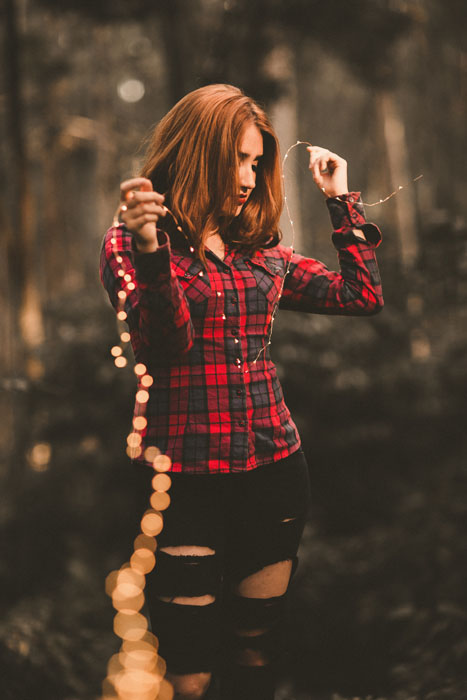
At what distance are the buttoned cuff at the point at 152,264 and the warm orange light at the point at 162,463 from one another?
1.52 ft

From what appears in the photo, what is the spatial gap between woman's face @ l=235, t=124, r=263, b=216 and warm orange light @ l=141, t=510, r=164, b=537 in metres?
0.82

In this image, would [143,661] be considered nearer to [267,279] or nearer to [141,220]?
[267,279]

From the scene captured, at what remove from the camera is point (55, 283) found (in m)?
10.6

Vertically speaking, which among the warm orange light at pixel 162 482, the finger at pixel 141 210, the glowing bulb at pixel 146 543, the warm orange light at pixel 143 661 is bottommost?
the warm orange light at pixel 143 661

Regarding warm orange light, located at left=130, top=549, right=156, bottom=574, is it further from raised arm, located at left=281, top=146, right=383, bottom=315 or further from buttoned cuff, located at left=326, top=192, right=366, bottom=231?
buttoned cuff, located at left=326, top=192, right=366, bottom=231

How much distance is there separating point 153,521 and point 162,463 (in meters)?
0.17

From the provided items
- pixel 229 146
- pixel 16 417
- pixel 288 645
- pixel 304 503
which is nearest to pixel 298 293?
pixel 229 146

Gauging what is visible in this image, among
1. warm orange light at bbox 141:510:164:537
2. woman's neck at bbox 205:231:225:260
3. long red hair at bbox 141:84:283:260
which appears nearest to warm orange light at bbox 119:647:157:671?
warm orange light at bbox 141:510:164:537

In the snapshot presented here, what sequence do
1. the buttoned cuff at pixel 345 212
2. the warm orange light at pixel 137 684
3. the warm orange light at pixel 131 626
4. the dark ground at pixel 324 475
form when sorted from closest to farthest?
A: the buttoned cuff at pixel 345 212 → the warm orange light at pixel 137 684 → the warm orange light at pixel 131 626 → the dark ground at pixel 324 475

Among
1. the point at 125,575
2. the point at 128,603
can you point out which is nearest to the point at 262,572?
the point at 128,603

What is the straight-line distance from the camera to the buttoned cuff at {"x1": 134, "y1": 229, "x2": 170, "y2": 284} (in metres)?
1.33

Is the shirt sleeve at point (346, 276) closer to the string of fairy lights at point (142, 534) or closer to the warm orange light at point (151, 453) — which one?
the string of fairy lights at point (142, 534)

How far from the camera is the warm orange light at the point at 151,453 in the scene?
5.11 feet

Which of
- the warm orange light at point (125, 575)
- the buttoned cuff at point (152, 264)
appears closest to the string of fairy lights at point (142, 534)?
the buttoned cuff at point (152, 264)
